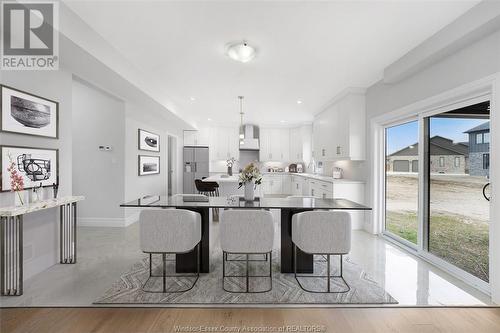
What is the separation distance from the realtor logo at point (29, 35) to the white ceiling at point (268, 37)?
0.81 feet

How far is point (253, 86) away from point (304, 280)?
334 cm

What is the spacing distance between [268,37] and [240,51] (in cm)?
38

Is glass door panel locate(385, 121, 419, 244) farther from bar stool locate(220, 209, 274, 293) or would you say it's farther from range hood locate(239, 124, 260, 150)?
range hood locate(239, 124, 260, 150)

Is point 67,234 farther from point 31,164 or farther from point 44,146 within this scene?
point 44,146

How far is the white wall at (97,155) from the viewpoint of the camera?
4.65m

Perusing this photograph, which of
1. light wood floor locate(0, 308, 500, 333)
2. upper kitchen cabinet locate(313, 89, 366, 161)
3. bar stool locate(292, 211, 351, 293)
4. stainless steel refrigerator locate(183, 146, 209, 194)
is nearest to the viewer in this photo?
light wood floor locate(0, 308, 500, 333)

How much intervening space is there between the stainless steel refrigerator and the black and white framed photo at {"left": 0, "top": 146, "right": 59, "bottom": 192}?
5593 millimetres

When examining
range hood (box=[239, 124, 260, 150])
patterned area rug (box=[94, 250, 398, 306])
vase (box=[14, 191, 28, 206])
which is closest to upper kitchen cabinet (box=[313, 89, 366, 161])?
patterned area rug (box=[94, 250, 398, 306])

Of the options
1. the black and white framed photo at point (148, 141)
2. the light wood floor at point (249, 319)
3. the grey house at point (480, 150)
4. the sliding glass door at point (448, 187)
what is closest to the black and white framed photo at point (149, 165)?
the black and white framed photo at point (148, 141)

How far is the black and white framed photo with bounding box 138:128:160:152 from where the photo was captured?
17.1 feet

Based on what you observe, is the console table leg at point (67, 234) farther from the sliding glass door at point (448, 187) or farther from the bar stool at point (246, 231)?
the sliding glass door at point (448, 187)

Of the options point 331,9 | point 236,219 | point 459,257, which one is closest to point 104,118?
point 236,219

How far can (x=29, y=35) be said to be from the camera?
92.8 inches

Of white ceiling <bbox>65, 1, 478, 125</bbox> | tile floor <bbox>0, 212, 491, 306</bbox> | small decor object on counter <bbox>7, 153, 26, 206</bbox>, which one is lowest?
tile floor <bbox>0, 212, 491, 306</bbox>
